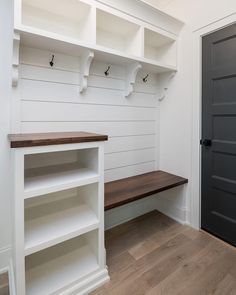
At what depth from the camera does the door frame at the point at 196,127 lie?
195 centimetres

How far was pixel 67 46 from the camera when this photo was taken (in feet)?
4.83

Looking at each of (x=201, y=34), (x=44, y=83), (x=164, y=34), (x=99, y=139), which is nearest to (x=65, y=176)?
(x=99, y=139)

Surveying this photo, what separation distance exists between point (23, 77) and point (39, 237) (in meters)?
1.15

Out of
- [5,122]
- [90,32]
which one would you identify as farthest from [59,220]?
[90,32]

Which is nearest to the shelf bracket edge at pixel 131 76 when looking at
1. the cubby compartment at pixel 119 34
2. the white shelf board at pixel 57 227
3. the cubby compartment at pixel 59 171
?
the cubby compartment at pixel 119 34

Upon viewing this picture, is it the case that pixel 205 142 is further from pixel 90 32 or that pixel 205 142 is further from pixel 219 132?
pixel 90 32

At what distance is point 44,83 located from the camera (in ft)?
5.16

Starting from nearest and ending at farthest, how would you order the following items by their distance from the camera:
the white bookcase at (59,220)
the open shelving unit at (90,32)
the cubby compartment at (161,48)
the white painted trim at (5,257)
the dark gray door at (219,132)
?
the white bookcase at (59,220) → the open shelving unit at (90,32) → the white painted trim at (5,257) → the dark gray door at (219,132) → the cubby compartment at (161,48)

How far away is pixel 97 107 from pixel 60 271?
1379 mm

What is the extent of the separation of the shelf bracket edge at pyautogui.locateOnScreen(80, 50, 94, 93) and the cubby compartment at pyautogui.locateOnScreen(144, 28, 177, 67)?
782 mm

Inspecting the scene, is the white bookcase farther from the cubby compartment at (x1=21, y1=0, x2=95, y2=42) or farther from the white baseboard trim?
the cubby compartment at (x1=21, y1=0, x2=95, y2=42)

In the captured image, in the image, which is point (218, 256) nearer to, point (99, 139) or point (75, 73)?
point (99, 139)

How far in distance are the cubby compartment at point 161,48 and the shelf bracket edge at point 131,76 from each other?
0.37 metres

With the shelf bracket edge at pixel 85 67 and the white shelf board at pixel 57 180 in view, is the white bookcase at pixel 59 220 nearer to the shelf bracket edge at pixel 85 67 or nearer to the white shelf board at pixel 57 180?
the white shelf board at pixel 57 180
